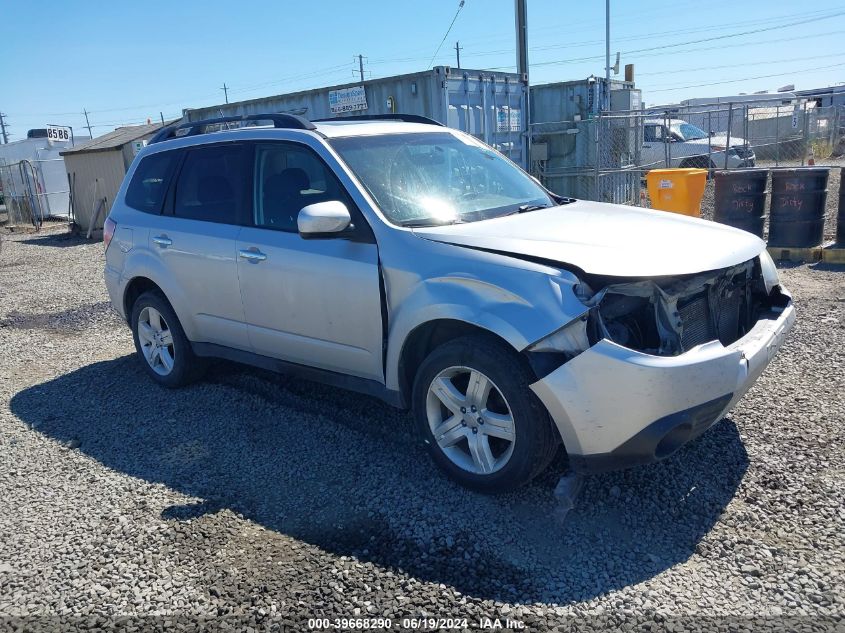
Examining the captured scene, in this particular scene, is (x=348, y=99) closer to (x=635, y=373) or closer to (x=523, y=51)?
(x=523, y=51)

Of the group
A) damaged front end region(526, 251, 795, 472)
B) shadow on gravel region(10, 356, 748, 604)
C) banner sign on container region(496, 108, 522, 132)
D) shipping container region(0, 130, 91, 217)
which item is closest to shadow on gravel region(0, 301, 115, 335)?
shadow on gravel region(10, 356, 748, 604)

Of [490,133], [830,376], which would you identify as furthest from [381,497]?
[490,133]

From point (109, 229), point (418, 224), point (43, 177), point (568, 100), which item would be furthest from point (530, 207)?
point (43, 177)

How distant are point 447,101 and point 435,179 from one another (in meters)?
7.87

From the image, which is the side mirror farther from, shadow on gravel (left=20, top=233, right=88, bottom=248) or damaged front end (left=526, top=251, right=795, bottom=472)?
shadow on gravel (left=20, top=233, right=88, bottom=248)

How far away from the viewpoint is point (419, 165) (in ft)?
15.1

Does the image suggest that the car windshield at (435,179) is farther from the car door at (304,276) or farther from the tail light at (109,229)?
the tail light at (109,229)

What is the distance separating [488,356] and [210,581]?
5.36ft

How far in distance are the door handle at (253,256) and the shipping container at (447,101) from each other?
789cm

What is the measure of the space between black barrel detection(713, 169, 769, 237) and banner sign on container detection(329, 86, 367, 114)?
21.8 feet

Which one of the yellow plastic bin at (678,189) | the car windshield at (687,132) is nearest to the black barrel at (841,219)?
the yellow plastic bin at (678,189)

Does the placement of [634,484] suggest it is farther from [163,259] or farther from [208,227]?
[163,259]

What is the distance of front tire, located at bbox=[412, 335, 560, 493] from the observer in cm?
346

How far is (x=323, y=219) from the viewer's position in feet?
13.0
